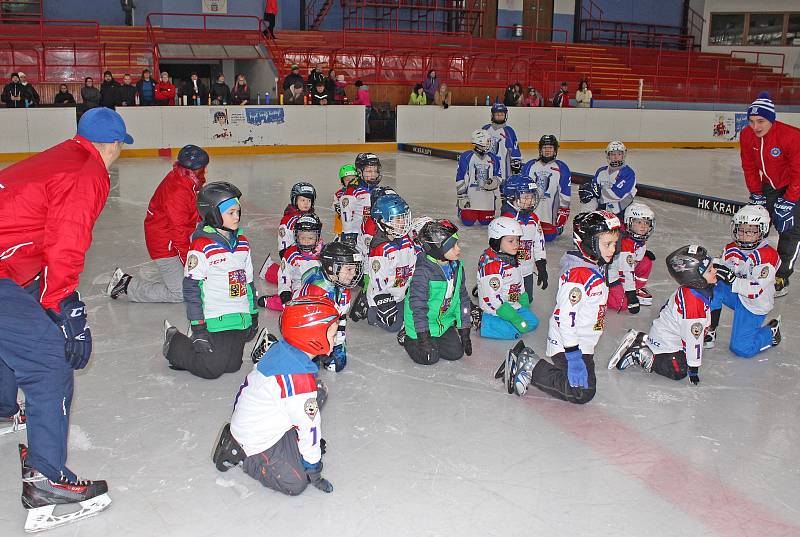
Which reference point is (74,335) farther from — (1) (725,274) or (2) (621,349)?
(1) (725,274)

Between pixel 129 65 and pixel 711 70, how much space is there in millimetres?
20730

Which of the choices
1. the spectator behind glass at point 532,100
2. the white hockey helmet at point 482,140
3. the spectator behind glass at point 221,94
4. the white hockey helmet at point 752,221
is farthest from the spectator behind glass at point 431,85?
the white hockey helmet at point 752,221

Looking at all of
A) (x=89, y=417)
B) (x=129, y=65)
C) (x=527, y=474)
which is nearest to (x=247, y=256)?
(x=89, y=417)

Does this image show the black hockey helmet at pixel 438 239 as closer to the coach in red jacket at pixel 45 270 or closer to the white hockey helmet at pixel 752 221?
the white hockey helmet at pixel 752 221

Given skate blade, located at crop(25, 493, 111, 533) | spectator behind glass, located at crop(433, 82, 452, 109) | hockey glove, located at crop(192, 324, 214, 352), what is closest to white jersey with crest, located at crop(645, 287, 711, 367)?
hockey glove, located at crop(192, 324, 214, 352)

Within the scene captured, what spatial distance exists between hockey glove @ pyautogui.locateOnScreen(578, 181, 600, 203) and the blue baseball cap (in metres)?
6.12

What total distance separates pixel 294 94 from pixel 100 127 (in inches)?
675

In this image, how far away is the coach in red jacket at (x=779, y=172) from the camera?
7.25 m

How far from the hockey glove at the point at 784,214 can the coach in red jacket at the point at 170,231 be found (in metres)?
5.20

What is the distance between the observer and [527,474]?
3855 millimetres

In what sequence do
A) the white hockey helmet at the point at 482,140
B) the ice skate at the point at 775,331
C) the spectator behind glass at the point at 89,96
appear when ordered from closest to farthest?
the ice skate at the point at 775,331, the white hockey helmet at the point at 482,140, the spectator behind glass at the point at 89,96

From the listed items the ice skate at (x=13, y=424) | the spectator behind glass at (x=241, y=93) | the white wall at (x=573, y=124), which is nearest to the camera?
the ice skate at (x=13, y=424)

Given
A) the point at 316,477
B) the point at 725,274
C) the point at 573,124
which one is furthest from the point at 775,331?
the point at 573,124

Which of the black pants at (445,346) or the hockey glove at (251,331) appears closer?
the hockey glove at (251,331)
